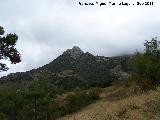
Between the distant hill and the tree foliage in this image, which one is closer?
the tree foliage

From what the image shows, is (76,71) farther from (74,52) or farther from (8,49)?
(8,49)

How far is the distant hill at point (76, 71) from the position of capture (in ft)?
354

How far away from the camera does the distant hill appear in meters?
108

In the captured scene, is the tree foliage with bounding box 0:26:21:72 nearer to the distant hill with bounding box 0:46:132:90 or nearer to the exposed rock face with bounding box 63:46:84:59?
the distant hill with bounding box 0:46:132:90

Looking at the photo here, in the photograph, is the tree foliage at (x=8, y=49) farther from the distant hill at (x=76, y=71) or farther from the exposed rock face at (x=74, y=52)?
the exposed rock face at (x=74, y=52)

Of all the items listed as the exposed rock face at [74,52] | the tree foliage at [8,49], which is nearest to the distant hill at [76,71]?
the exposed rock face at [74,52]

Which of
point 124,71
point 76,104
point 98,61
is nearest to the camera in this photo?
point 76,104

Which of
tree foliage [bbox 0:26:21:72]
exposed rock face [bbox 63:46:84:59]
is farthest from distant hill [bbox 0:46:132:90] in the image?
tree foliage [bbox 0:26:21:72]

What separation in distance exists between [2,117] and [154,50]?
123 feet

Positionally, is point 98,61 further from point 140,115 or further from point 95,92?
point 140,115

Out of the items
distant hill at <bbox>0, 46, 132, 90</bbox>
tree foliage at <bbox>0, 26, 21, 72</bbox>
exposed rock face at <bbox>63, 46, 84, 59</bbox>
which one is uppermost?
exposed rock face at <bbox>63, 46, 84, 59</bbox>

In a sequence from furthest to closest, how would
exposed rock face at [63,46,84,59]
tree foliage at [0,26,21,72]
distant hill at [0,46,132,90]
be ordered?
1. exposed rock face at [63,46,84,59]
2. distant hill at [0,46,132,90]
3. tree foliage at [0,26,21,72]

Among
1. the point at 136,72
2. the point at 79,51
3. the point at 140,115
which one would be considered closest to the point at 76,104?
the point at 136,72

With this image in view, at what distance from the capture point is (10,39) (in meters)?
12.8
